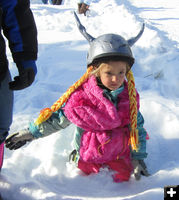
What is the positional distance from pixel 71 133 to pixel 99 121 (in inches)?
29.0

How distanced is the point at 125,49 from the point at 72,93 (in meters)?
0.50

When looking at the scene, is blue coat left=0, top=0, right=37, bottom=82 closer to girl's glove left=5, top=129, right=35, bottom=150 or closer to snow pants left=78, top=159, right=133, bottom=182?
girl's glove left=5, top=129, right=35, bottom=150

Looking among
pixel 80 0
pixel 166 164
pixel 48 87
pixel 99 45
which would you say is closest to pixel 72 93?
pixel 99 45

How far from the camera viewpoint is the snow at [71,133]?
1846 millimetres

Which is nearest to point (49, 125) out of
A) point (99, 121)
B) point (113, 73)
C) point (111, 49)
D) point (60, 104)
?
point (60, 104)

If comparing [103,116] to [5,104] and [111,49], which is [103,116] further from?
[5,104]

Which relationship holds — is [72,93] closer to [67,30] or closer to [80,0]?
[67,30]

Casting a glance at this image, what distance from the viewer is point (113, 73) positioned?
69.4 inches

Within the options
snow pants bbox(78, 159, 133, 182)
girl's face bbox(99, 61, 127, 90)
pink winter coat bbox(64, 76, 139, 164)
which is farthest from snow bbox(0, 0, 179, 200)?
girl's face bbox(99, 61, 127, 90)

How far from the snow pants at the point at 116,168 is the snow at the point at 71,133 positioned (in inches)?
1.8

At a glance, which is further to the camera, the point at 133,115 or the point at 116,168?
the point at 116,168

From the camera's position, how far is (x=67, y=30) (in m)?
5.87

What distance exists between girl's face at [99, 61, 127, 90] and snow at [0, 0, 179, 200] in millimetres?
732

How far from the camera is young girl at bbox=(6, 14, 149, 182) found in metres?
1.76
